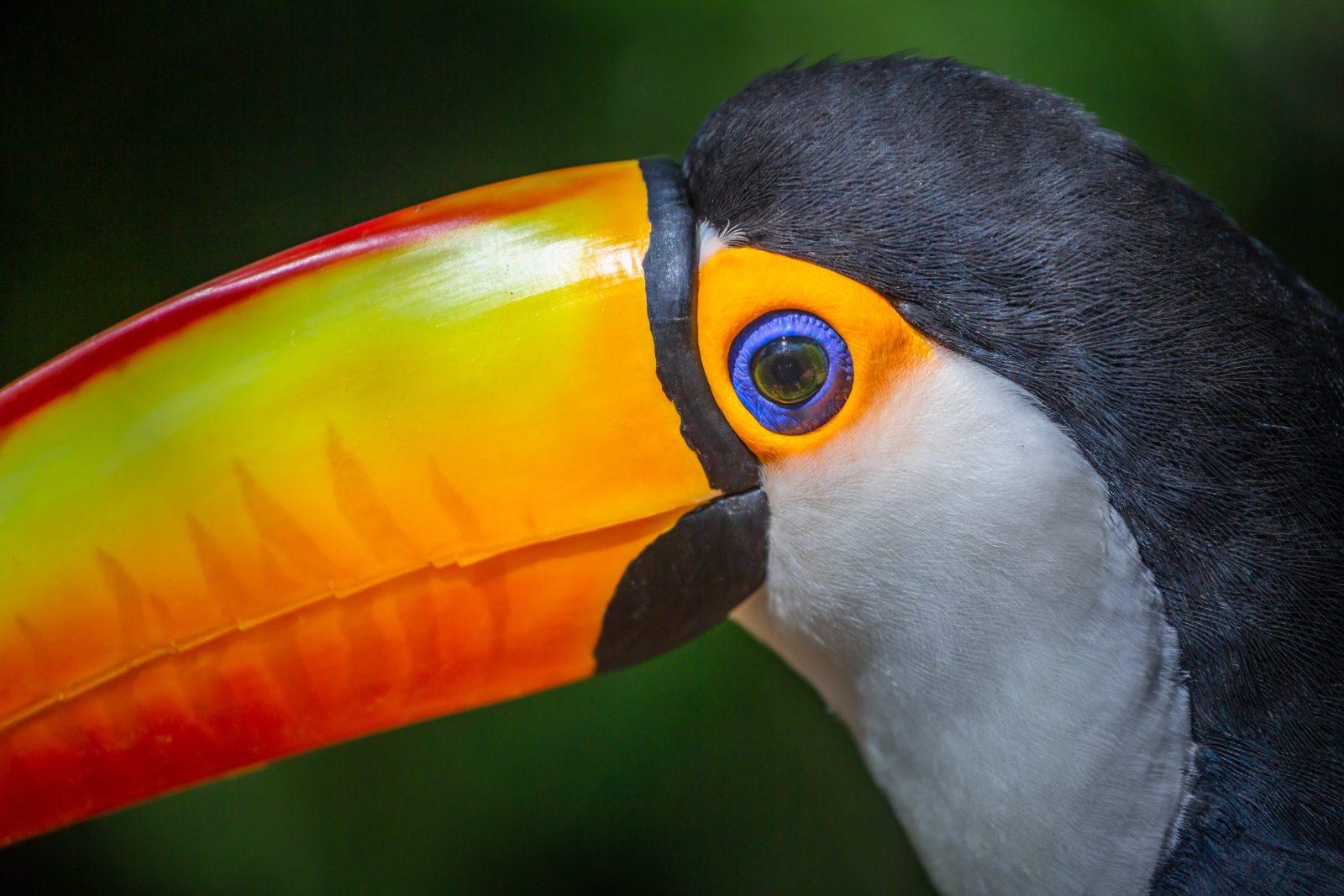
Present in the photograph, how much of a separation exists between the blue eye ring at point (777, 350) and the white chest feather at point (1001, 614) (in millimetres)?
31

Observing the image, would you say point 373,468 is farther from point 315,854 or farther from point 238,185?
point 315,854

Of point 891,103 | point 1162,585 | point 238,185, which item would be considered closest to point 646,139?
point 238,185

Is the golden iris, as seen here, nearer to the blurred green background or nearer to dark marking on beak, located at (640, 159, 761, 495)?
dark marking on beak, located at (640, 159, 761, 495)

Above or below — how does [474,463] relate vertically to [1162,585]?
above

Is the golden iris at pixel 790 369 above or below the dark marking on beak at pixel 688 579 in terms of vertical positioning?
above

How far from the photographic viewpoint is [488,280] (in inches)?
37.9

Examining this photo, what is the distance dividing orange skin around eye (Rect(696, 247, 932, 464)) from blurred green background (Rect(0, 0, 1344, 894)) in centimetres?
85

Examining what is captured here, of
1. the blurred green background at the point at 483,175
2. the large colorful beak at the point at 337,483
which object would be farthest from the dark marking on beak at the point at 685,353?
the blurred green background at the point at 483,175

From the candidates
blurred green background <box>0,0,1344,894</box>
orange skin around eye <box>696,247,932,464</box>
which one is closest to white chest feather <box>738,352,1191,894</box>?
orange skin around eye <box>696,247,932,464</box>

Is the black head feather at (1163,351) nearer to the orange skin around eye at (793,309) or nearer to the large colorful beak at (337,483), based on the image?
the orange skin around eye at (793,309)

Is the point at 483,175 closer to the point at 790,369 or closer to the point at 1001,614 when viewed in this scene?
the point at 790,369

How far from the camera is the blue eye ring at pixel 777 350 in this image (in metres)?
0.97

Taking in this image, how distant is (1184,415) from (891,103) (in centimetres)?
36

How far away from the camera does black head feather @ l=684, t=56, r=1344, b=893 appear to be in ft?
3.05
